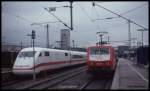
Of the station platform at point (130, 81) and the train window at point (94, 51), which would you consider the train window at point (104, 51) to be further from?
the station platform at point (130, 81)

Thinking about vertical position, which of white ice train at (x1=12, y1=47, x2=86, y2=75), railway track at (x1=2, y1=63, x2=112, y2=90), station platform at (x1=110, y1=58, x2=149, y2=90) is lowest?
railway track at (x1=2, y1=63, x2=112, y2=90)

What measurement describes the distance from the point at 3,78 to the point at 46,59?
20.4 ft

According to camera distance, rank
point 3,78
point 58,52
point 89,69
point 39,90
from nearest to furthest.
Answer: point 39,90 → point 3,78 → point 89,69 → point 58,52

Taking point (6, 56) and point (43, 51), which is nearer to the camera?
point (43, 51)

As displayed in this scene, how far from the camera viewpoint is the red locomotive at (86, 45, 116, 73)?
28.8 m

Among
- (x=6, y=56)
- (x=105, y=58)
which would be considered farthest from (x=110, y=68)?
(x=6, y=56)

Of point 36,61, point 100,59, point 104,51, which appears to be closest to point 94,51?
point 104,51

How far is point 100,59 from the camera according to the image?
95.8 feet

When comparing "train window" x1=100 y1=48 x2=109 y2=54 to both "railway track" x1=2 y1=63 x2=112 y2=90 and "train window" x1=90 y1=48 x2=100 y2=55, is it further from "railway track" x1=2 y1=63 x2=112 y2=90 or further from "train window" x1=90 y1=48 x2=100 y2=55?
"railway track" x1=2 y1=63 x2=112 y2=90

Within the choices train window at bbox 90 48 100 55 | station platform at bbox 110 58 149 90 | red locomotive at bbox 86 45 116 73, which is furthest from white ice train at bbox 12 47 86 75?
station platform at bbox 110 58 149 90

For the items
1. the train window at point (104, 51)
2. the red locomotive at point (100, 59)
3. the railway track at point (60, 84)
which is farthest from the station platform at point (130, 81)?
the train window at point (104, 51)

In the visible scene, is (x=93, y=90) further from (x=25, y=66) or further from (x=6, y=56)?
(x=6, y=56)

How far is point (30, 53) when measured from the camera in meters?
30.3

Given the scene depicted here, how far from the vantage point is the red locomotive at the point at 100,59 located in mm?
28750
